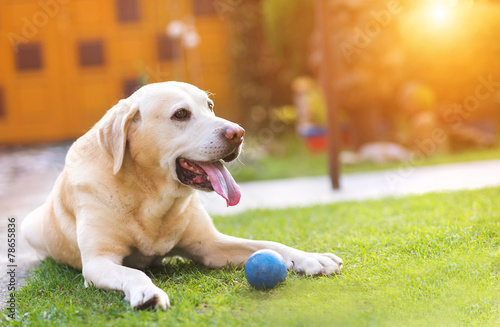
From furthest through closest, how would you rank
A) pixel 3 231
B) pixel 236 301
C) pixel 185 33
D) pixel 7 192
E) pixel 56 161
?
pixel 185 33
pixel 56 161
pixel 7 192
pixel 3 231
pixel 236 301

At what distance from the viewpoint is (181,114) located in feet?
8.32

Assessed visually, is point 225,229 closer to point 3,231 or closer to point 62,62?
point 3,231

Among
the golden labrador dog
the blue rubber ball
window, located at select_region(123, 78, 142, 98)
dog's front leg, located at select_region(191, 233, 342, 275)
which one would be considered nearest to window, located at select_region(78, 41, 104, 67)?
window, located at select_region(123, 78, 142, 98)

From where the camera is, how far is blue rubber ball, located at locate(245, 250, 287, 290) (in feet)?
7.49

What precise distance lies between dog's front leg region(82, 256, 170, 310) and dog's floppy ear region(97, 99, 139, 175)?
1.33 feet

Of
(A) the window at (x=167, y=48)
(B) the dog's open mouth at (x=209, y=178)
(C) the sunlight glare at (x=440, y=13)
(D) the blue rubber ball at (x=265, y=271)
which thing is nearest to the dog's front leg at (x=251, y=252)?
(D) the blue rubber ball at (x=265, y=271)

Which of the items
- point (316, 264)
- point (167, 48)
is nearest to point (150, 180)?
point (316, 264)

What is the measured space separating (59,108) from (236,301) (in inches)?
364

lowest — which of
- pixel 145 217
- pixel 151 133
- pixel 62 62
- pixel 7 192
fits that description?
pixel 7 192

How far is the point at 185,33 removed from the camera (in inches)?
390

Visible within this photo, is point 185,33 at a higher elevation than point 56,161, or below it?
higher

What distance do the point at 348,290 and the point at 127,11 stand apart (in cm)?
→ 914

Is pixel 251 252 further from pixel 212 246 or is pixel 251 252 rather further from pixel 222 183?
pixel 222 183

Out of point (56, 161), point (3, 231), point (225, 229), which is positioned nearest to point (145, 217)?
point (225, 229)
